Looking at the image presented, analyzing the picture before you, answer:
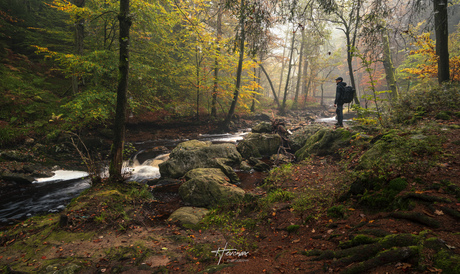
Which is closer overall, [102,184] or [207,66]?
[102,184]

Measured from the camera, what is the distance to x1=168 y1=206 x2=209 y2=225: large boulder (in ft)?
18.2

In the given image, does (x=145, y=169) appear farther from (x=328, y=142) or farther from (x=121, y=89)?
(x=328, y=142)

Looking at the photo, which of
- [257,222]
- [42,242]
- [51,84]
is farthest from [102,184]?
[51,84]

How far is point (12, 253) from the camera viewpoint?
4039 mm

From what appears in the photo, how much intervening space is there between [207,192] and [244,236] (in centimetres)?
259

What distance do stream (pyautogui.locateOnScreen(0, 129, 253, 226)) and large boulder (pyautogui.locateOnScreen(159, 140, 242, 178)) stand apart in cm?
110

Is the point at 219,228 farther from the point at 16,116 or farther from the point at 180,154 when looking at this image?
the point at 16,116

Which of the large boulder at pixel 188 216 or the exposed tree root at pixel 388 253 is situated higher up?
the exposed tree root at pixel 388 253

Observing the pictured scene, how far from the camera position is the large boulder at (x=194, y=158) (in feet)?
30.6

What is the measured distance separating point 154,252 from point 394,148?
19.0 feet

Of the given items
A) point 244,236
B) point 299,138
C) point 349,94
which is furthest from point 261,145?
point 244,236

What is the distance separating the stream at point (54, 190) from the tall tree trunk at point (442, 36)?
9.55 m

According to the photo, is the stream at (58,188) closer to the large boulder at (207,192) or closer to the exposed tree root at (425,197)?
the large boulder at (207,192)

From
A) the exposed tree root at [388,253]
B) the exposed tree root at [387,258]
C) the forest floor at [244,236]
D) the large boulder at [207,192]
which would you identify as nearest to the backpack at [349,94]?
the forest floor at [244,236]
